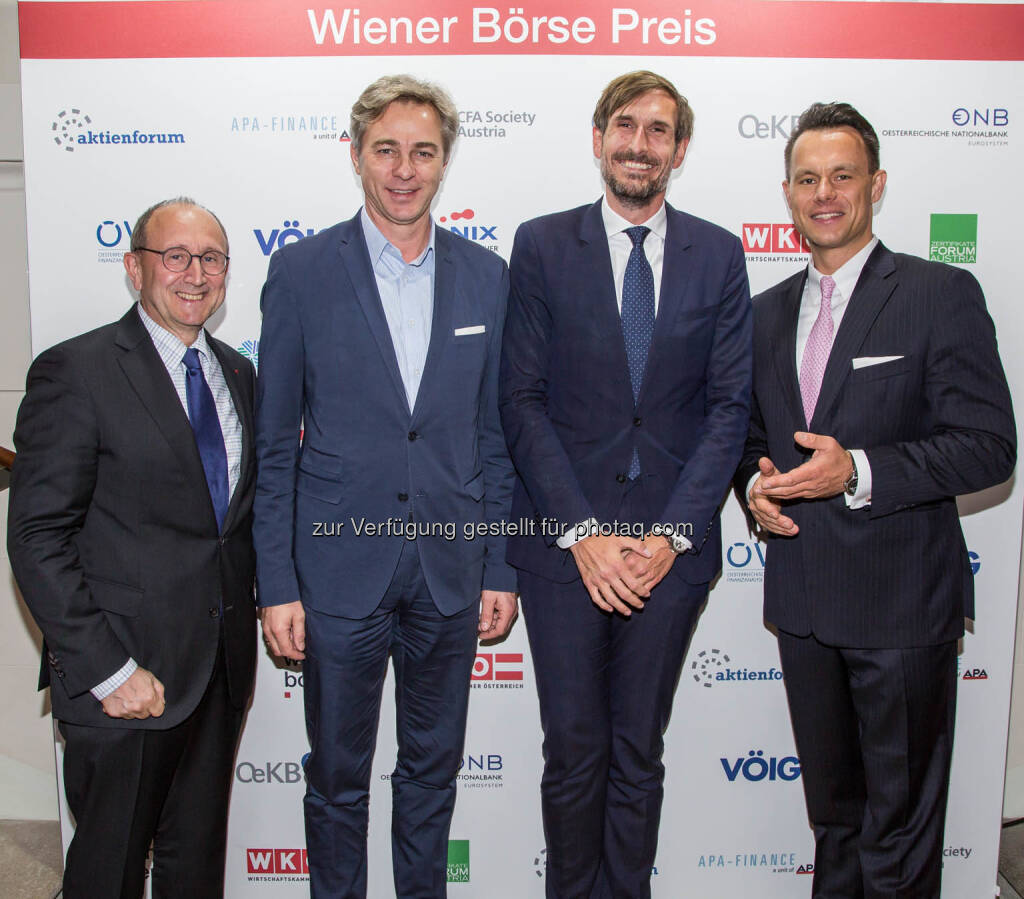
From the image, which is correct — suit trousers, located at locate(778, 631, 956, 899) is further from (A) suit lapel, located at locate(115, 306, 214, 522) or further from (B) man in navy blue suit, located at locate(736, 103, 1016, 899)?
(A) suit lapel, located at locate(115, 306, 214, 522)

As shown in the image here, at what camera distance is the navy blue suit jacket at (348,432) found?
2.12m

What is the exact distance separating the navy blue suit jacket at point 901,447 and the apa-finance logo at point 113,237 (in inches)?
80.8

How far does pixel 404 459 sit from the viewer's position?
214 centimetres

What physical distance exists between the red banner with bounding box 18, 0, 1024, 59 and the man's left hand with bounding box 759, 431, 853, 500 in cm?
137

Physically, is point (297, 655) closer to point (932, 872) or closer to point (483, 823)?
point (483, 823)

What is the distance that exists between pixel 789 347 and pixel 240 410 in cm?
144

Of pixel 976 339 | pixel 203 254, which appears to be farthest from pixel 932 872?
pixel 203 254

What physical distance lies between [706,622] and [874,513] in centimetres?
91

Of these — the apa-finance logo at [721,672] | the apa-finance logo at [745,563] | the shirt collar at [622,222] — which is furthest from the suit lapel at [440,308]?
the apa-finance logo at [721,672]

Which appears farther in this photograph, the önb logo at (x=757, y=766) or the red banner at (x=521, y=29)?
the önb logo at (x=757, y=766)

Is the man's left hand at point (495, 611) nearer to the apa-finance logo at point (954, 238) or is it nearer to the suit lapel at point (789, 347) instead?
the suit lapel at point (789, 347)

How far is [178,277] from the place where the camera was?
1.99 m

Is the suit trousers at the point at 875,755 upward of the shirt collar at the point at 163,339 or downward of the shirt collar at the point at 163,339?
downward

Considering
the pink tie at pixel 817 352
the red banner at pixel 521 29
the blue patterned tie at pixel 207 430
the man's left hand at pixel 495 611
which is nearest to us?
the blue patterned tie at pixel 207 430
